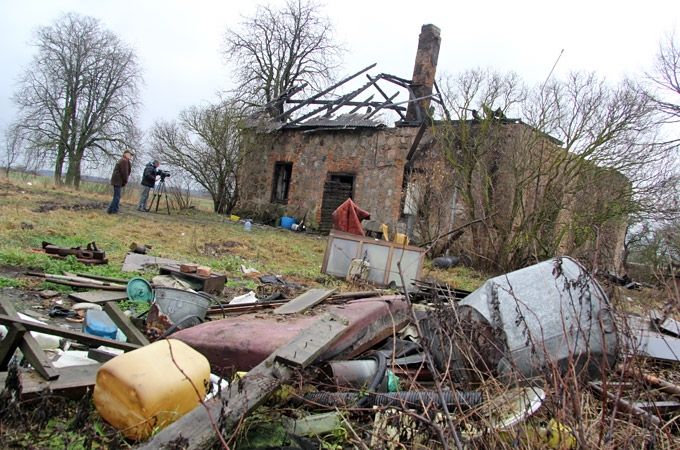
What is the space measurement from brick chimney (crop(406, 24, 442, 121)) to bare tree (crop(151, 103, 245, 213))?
7055 mm

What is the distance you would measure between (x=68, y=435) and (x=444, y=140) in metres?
11.2

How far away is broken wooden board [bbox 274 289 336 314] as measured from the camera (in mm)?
4133

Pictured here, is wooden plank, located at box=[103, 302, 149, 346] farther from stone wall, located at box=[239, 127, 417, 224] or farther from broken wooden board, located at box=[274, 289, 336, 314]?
stone wall, located at box=[239, 127, 417, 224]

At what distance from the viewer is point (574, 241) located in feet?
33.8

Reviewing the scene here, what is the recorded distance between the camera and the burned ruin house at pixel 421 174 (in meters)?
10.6

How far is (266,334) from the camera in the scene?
3.30 metres

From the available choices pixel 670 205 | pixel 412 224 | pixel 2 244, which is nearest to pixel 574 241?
pixel 670 205

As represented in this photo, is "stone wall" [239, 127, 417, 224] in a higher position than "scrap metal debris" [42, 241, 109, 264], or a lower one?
higher

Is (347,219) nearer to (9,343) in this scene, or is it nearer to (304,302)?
(304,302)

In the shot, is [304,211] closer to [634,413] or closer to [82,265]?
[82,265]

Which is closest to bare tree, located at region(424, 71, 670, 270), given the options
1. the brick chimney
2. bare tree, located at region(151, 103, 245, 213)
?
the brick chimney

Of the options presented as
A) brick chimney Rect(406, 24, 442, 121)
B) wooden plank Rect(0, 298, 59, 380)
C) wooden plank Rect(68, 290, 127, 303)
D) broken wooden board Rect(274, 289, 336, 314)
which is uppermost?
brick chimney Rect(406, 24, 442, 121)

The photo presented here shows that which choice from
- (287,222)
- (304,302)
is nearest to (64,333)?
(304,302)

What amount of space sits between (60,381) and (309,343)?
1.29m
